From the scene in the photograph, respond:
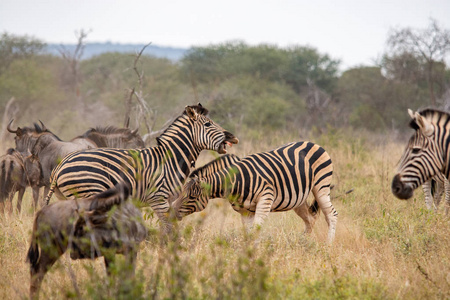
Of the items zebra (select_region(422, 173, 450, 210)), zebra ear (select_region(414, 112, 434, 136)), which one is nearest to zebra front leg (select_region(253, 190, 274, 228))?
zebra ear (select_region(414, 112, 434, 136))

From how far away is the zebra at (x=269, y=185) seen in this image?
21.3ft

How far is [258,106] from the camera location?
81.4 feet

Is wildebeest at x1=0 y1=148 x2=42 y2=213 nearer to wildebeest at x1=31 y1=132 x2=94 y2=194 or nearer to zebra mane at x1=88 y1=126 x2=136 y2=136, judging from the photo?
wildebeest at x1=31 y1=132 x2=94 y2=194

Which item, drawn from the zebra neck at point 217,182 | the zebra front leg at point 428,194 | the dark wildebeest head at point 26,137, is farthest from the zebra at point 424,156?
the dark wildebeest head at point 26,137

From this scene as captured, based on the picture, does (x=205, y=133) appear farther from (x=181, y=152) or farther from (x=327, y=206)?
(x=327, y=206)

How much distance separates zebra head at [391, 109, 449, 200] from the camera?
16.0 ft

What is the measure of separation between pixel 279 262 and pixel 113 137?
5217 mm

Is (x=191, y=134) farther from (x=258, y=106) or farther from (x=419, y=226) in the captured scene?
(x=258, y=106)

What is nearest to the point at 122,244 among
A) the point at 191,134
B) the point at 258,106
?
the point at 191,134

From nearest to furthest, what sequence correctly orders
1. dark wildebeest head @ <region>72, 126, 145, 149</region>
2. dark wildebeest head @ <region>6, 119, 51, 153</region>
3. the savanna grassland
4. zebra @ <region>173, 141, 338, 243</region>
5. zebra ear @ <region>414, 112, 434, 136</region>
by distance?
the savanna grassland → zebra ear @ <region>414, 112, 434, 136</region> → zebra @ <region>173, 141, 338, 243</region> → dark wildebeest head @ <region>6, 119, 51, 153</region> → dark wildebeest head @ <region>72, 126, 145, 149</region>

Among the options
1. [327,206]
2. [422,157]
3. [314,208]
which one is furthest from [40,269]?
[314,208]

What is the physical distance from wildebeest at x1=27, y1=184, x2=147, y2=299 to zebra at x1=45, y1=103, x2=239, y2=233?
0.78 metres

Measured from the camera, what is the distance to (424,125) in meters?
4.82

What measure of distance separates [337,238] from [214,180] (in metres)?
1.95
